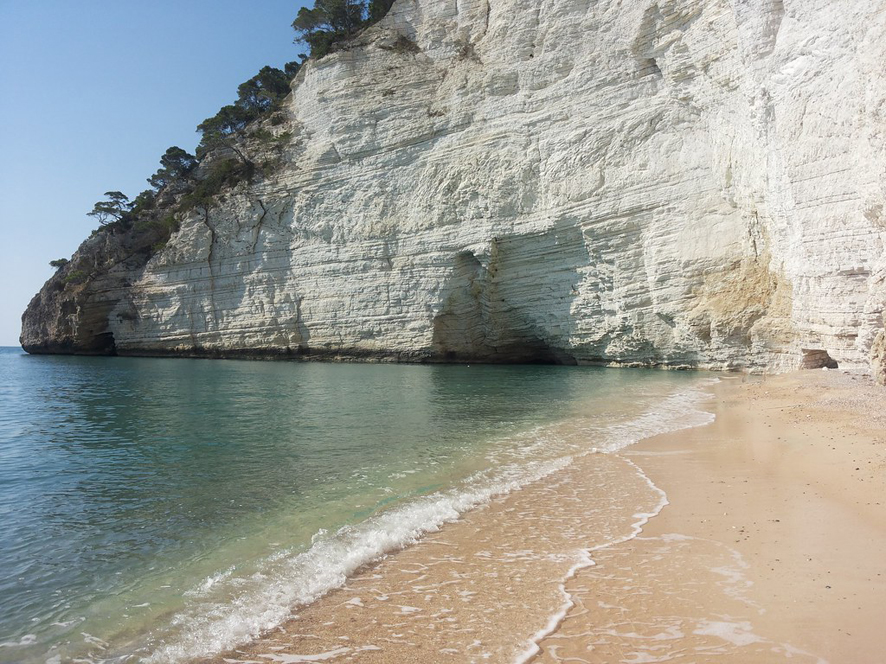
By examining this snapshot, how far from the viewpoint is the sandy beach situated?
8.89ft

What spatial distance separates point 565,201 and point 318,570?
21.0m

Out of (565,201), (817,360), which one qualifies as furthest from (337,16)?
(817,360)

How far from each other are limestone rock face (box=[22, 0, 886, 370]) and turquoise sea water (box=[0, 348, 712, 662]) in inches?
235

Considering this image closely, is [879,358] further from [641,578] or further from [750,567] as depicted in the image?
[641,578]

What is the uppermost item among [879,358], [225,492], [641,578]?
[879,358]

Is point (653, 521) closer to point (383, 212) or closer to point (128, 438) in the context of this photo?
point (128, 438)

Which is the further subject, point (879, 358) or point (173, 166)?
point (173, 166)

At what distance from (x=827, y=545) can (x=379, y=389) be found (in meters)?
13.2

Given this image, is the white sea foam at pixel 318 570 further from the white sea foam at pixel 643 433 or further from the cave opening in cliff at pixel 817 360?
the cave opening in cliff at pixel 817 360

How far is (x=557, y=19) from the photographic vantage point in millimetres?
23641

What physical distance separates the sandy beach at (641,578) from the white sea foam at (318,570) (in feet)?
0.43

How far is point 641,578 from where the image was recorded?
3.46 metres

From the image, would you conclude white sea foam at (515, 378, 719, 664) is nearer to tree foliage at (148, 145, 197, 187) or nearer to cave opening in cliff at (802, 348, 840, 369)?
cave opening in cliff at (802, 348, 840, 369)

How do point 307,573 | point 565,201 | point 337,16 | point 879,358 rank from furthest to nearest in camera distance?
point 337,16 < point 565,201 < point 879,358 < point 307,573
